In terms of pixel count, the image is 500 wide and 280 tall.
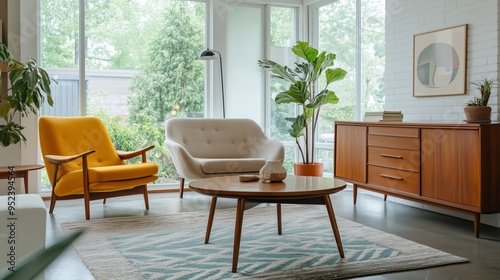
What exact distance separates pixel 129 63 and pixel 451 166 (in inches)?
150

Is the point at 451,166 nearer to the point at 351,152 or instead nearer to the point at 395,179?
the point at 395,179

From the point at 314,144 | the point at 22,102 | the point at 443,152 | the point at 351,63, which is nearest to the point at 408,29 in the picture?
the point at 351,63

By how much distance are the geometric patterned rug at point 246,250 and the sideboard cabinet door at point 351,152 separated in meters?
0.92

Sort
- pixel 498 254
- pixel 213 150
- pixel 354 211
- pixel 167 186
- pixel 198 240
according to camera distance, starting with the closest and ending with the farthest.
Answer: pixel 498 254, pixel 198 240, pixel 354 211, pixel 213 150, pixel 167 186

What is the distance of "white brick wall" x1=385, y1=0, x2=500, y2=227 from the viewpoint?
3.94 m

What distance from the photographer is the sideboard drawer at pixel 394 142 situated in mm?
4062

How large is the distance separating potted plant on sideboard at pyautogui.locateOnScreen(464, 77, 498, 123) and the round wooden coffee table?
129 cm

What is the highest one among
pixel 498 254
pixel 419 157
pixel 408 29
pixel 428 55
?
pixel 408 29

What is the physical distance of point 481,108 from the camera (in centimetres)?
365

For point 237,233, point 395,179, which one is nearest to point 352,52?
point 395,179

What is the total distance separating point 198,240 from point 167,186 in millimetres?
2650

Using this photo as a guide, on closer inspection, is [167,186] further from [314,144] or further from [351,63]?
[351,63]

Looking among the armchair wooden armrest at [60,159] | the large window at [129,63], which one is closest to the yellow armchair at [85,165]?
the armchair wooden armrest at [60,159]

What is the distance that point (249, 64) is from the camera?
653 centimetres
